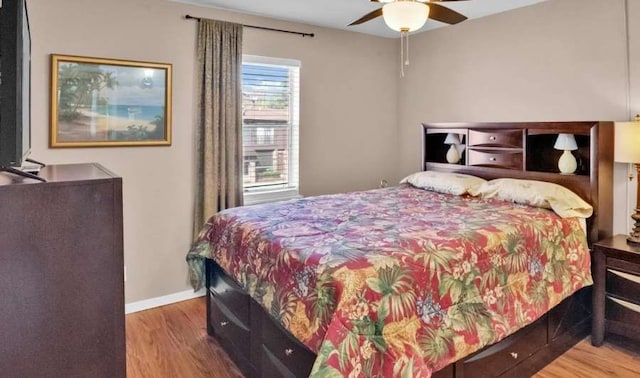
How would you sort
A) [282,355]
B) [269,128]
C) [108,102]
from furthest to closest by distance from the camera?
1. [269,128]
2. [108,102]
3. [282,355]

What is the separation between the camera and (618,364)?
104 inches

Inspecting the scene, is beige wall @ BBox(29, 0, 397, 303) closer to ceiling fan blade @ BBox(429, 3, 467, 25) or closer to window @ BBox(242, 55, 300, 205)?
window @ BBox(242, 55, 300, 205)

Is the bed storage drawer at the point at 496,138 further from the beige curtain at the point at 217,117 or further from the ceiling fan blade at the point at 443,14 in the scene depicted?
the beige curtain at the point at 217,117

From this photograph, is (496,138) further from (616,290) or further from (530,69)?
(616,290)

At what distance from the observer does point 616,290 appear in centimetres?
279

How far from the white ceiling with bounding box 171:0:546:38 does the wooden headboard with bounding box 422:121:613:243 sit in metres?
1.03

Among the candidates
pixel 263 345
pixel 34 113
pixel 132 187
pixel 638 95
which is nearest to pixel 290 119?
pixel 132 187

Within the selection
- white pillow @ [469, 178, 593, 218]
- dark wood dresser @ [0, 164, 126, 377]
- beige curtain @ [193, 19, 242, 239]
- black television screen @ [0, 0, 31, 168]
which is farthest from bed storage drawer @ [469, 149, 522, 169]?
black television screen @ [0, 0, 31, 168]

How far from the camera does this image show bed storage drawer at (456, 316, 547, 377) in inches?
83.0

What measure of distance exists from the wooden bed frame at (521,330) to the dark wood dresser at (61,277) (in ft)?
3.01

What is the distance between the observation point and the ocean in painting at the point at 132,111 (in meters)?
3.30

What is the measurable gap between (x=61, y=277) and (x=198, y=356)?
5.95 feet

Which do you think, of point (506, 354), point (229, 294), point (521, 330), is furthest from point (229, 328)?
point (521, 330)

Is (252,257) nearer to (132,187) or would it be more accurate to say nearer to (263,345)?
(263,345)
